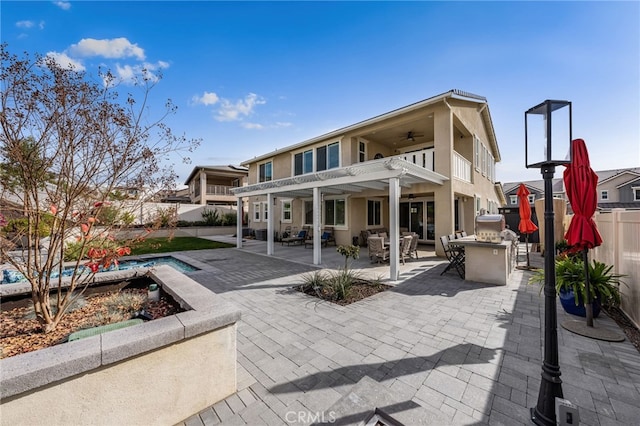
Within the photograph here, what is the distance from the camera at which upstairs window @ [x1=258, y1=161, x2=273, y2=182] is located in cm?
1911

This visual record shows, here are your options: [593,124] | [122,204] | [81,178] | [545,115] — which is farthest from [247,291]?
[593,124]

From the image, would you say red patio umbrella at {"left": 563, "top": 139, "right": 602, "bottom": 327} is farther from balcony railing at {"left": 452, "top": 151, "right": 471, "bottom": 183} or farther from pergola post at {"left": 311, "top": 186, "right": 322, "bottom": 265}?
pergola post at {"left": 311, "top": 186, "right": 322, "bottom": 265}

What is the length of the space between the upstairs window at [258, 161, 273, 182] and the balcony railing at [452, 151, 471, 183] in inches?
485

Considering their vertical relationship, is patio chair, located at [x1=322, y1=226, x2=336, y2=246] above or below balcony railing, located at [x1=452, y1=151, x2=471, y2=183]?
below

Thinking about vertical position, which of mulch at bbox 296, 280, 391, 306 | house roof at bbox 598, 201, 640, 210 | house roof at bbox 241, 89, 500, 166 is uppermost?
house roof at bbox 241, 89, 500, 166

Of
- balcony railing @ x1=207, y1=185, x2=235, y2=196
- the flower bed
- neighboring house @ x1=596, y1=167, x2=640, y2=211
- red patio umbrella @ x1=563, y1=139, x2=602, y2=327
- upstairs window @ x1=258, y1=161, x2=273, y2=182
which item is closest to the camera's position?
the flower bed

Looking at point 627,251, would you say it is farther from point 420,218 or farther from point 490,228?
point 420,218

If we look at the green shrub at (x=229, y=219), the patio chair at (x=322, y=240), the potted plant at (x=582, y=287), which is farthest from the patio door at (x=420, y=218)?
the green shrub at (x=229, y=219)

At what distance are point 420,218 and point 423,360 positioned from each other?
1249cm

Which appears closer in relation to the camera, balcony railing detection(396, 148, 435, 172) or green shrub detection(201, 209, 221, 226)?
balcony railing detection(396, 148, 435, 172)

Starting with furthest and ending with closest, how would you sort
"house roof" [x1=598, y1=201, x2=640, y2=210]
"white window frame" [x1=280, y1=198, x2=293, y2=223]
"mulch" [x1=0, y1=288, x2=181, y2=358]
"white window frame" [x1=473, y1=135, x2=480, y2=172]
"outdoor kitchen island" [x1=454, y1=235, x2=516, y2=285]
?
"house roof" [x1=598, y1=201, x2=640, y2=210] → "white window frame" [x1=280, y1=198, x2=293, y2=223] → "white window frame" [x1=473, y1=135, x2=480, y2=172] → "outdoor kitchen island" [x1=454, y1=235, x2=516, y2=285] → "mulch" [x1=0, y1=288, x2=181, y2=358]

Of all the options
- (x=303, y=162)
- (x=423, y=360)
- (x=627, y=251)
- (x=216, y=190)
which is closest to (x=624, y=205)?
(x=627, y=251)

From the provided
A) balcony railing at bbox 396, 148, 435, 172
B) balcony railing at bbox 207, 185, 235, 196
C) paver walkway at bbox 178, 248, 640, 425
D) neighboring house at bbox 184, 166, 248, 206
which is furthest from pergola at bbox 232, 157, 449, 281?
balcony railing at bbox 207, 185, 235, 196

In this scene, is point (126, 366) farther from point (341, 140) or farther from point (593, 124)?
point (341, 140)
